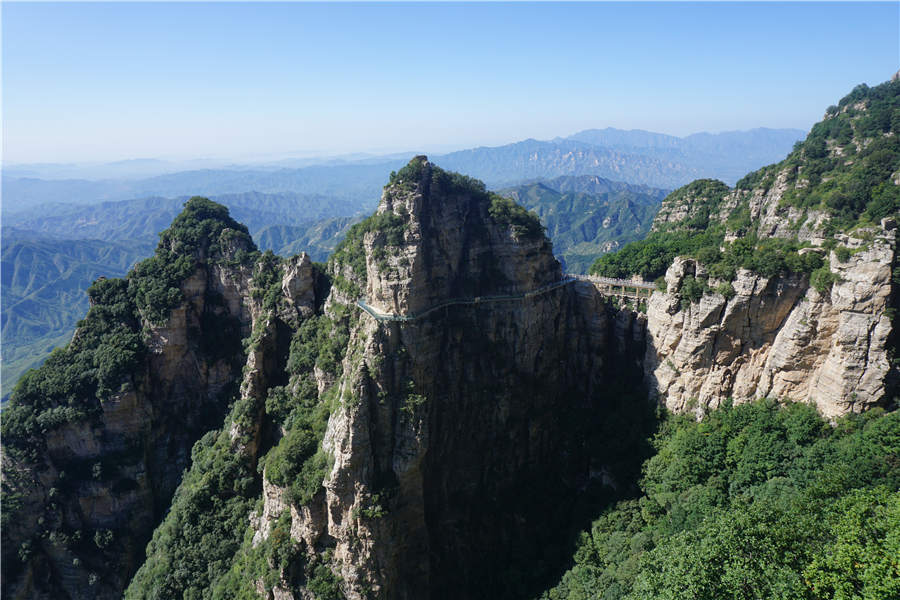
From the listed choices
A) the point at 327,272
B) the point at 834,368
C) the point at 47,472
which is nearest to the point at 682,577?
the point at 834,368

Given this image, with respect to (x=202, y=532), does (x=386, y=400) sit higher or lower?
higher

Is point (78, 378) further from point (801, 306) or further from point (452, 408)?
point (801, 306)

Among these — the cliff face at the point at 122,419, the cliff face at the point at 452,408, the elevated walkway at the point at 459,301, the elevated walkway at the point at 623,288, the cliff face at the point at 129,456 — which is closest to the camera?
the cliff face at the point at 452,408

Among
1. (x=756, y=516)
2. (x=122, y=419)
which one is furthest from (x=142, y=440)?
(x=756, y=516)

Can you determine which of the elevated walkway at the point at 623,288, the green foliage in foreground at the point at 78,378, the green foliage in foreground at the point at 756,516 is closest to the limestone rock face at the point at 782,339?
the green foliage in foreground at the point at 756,516

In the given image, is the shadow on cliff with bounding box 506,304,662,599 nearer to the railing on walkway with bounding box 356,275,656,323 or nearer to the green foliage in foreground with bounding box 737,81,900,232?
the railing on walkway with bounding box 356,275,656,323

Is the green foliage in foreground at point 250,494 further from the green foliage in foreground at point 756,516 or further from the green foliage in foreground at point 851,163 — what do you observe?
the green foliage in foreground at point 851,163

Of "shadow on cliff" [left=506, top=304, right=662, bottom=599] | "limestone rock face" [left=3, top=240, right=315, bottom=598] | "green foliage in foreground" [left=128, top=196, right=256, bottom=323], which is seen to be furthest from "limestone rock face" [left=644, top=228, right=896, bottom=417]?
"green foliage in foreground" [left=128, top=196, right=256, bottom=323]
